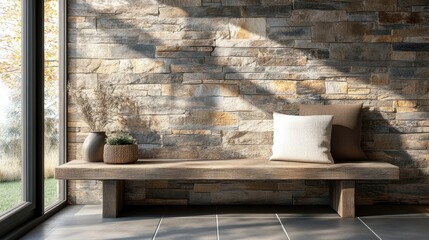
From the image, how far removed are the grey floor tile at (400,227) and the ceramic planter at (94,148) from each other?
7.52ft

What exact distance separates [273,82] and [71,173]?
202 cm

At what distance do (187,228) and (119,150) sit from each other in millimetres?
909

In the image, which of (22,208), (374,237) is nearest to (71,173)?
(22,208)

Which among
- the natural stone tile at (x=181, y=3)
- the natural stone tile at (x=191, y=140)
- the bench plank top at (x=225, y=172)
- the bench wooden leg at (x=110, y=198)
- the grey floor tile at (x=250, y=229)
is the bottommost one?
the grey floor tile at (x=250, y=229)

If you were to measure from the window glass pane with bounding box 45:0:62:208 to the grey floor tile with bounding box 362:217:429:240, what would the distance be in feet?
9.02

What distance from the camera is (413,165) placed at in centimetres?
492

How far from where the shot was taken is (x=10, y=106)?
12.5 feet

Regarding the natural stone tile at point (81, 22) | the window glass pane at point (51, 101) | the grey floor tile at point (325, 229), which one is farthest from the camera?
the natural stone tile at point (81, 22)

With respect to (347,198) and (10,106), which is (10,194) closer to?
(10,106)

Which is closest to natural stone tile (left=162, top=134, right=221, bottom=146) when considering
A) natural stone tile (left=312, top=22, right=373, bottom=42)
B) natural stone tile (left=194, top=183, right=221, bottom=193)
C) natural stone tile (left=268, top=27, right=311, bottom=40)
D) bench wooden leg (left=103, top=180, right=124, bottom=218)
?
natural stone tile (left=194, top=183, right=221, bottom=193)

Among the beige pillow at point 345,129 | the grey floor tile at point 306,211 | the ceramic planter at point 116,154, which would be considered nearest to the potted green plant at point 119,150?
the ceramic planter at point 116,154

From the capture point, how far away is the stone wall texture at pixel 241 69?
487cm

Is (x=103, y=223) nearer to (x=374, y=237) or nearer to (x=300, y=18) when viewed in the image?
(x=374, y=237)

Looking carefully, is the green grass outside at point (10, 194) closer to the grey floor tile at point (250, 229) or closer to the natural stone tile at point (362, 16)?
the grey floor tile at point (250, 229)
